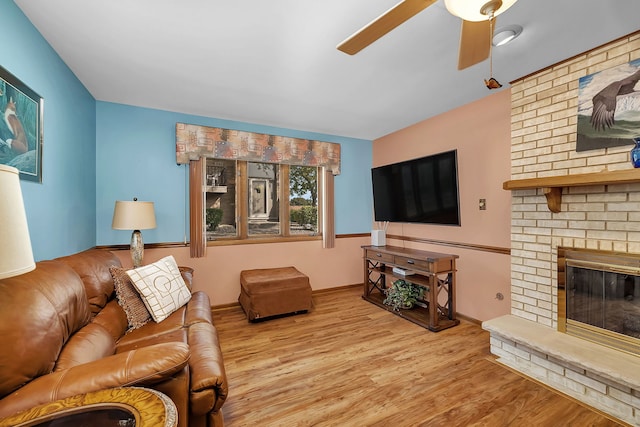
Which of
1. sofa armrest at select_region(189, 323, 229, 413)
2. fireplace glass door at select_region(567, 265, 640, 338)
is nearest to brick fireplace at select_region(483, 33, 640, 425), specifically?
fireplace glass door at select_region(567, 265, 640, 338)

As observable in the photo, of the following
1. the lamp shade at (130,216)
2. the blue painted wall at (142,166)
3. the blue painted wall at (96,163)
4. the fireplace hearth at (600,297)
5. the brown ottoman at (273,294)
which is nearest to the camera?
the blue painted wall at (96,163)

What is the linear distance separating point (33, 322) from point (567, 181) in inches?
126

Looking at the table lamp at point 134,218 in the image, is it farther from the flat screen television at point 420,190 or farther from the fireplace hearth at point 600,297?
the fireplace hearth at point 600,297

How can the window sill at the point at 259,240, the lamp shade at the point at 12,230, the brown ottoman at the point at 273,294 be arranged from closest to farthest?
1. the lamp shade at the point at 12,230
2. the brown ottoman at the point at 273,294
3. the window sill at the point at 259,240

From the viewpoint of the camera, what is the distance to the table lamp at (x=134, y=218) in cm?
269

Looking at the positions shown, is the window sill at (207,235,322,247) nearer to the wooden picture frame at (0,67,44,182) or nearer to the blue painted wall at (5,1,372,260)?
the blue painted wall at (5,1,372,260)

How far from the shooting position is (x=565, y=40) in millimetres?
1949

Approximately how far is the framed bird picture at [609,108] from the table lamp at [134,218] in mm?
3915

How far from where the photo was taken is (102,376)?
1037 mm

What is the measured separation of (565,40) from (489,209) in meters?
1.59

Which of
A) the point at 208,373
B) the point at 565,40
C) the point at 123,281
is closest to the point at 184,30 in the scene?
the point at 123,281

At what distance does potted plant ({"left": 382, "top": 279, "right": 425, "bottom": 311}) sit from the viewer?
11.6ft

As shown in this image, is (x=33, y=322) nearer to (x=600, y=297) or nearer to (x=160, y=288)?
(x=160, y=288)

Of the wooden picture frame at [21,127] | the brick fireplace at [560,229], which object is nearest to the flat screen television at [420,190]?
the brick fireplace at [560,229]
